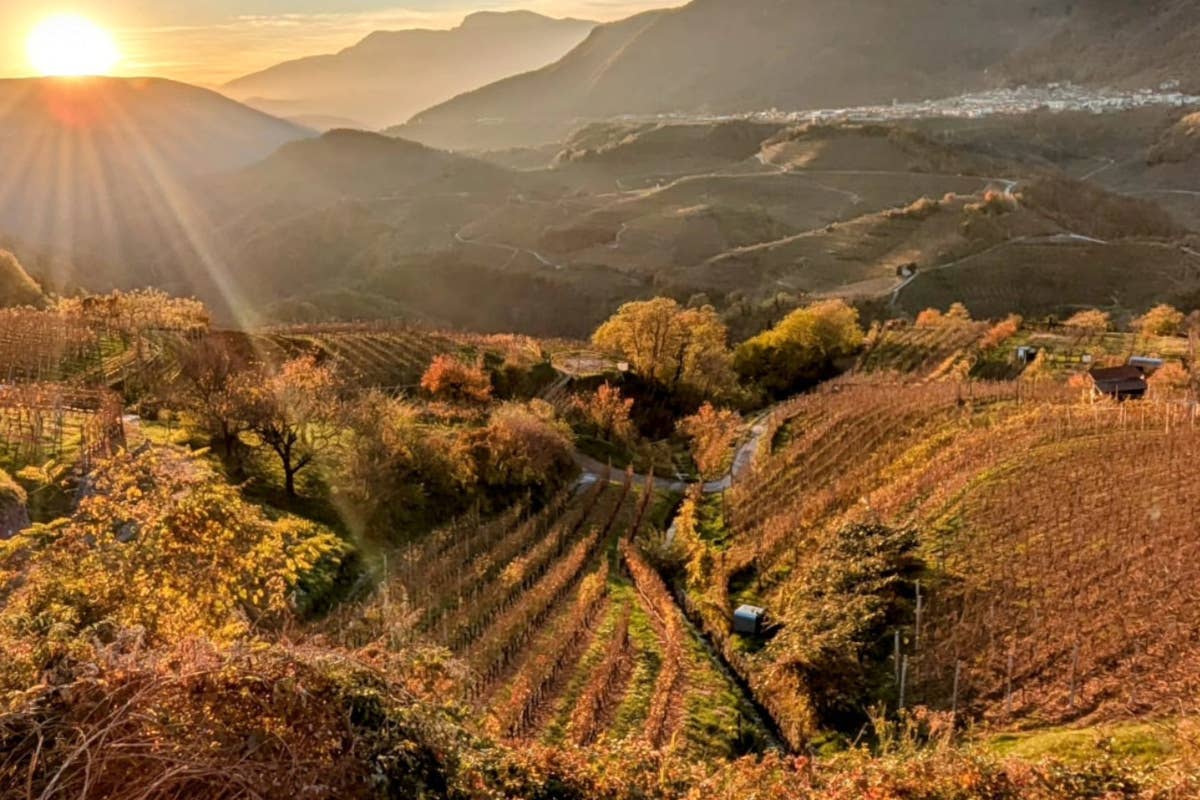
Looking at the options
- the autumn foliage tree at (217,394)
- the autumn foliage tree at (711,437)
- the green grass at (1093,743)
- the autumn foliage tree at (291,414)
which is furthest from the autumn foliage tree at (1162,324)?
the autumn foliage tree at (217,394)

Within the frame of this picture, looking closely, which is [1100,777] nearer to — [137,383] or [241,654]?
[241,654]

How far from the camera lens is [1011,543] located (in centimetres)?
1730

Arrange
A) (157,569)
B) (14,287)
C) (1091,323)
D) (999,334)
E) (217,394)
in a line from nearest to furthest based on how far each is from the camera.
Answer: (157,569) → (217,394) → (999,334) → (1091,323) → (14,287)

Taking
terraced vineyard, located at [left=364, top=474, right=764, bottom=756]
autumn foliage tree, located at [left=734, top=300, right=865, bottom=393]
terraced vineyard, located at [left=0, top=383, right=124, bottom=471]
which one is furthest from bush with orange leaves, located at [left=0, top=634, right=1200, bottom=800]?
autumn foliage tree, located at [left=734, top=300, right=865, bottom=393]

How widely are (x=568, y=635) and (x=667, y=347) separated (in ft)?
81.8

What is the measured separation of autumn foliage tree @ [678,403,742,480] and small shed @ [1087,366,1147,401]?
1299 centimetres

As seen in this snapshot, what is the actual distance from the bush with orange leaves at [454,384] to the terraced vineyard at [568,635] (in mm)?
10076

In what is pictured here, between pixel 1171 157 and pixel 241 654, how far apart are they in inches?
6483

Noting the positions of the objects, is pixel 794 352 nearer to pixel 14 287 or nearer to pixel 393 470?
pixel 393 470

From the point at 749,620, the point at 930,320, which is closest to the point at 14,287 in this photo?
the point at 749,620

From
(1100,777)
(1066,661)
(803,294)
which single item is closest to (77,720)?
(1100,777)

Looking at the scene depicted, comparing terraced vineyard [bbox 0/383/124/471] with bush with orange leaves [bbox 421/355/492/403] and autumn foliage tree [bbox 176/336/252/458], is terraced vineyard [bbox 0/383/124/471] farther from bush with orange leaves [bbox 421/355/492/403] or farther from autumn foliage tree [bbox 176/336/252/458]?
bush with orange leaves [bbox 421/355/492/403]

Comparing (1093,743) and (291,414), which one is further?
(291,414)

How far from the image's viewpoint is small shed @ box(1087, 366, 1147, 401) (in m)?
29.1
